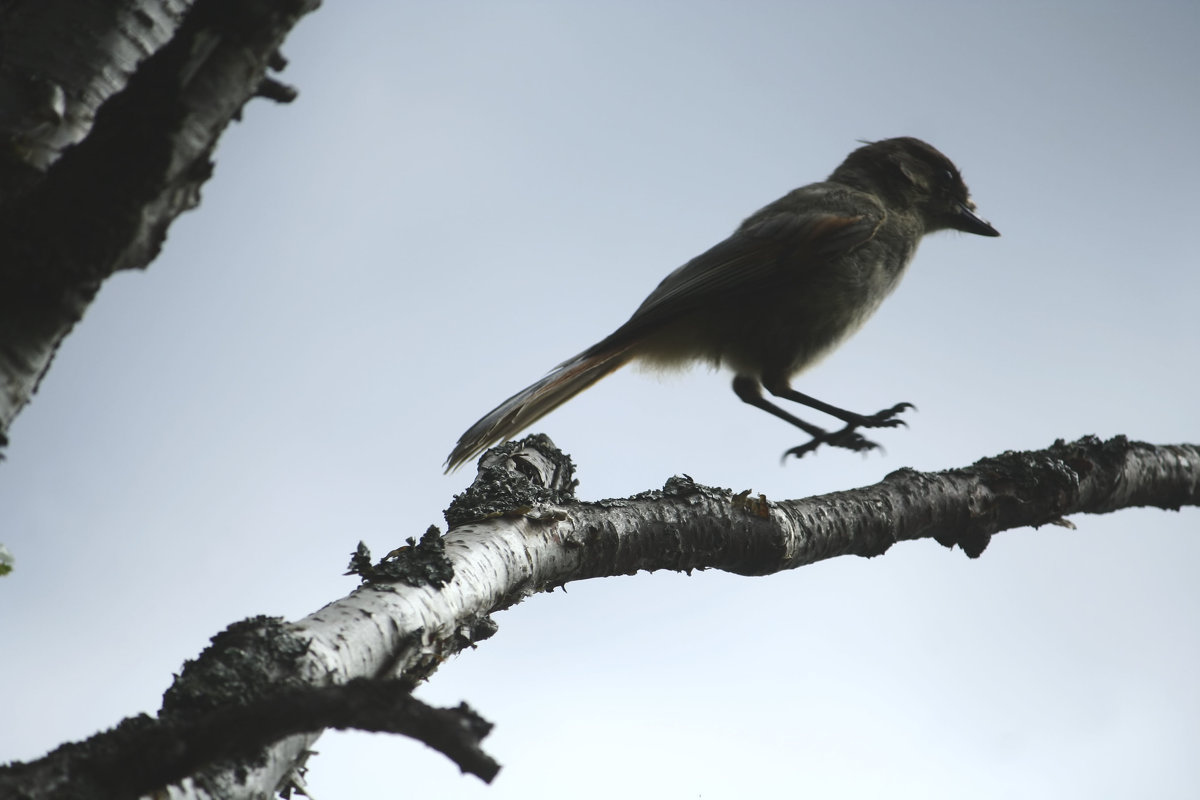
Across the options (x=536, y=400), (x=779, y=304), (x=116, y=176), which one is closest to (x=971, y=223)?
(x=779, y=304)

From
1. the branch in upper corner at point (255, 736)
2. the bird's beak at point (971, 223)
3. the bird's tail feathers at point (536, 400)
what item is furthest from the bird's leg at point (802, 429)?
the branch in upper corner at point (255, 736)

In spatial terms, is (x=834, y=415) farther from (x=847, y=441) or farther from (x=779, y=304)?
(x=779, y=304)

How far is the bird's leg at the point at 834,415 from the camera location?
4.28 metres

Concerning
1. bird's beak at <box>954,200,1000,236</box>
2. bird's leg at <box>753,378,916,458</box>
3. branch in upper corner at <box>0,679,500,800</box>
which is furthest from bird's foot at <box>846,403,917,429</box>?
branch in upper corner at <box>0,679,500,800</box>

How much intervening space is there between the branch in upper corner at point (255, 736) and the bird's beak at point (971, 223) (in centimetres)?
519

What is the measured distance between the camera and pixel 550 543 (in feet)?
7.23

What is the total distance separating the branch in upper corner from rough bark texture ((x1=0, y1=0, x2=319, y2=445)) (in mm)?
360

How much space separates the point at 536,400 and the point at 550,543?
4.89ft

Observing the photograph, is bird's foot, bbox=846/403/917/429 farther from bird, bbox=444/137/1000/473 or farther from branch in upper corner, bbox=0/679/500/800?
branch in upper corner, bbox=0/679/500/800

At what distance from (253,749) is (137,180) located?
609 millimetres

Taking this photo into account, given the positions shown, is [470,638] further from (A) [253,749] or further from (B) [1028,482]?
(B) [1028,482]

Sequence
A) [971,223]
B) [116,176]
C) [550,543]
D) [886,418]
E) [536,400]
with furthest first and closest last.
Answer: [971,223] → [886,418] → [536,400] → [550,543] → [116,176]

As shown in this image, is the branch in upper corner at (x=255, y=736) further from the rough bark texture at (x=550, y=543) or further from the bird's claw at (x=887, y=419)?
the bird's claw at (x=887, y=419)

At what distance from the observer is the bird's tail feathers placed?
3.31m
